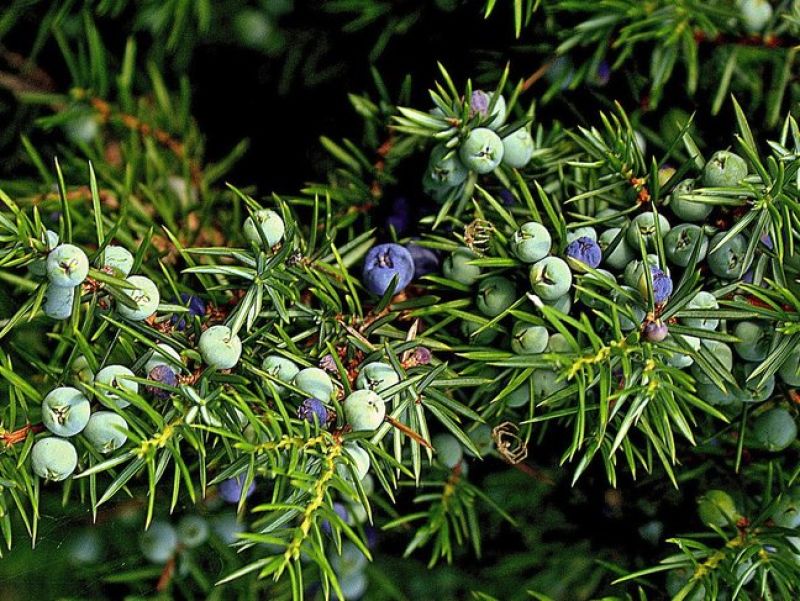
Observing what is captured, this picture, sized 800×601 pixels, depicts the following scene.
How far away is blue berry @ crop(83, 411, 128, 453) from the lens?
453mm

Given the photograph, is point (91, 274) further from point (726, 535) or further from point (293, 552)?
point (726, 535)

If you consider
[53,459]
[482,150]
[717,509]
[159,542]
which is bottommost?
[159,542]

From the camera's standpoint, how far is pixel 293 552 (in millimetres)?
429

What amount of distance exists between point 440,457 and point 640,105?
32 cm

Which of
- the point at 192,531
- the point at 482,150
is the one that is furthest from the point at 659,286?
the point at 192,531

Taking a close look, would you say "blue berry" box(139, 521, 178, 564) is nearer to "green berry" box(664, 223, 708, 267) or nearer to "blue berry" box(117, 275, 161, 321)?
"blue berry" box(117, 275, 161, 321)

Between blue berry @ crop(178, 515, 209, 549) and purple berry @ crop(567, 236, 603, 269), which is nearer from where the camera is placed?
purple berry @ crop(567, 236, 603, 269)

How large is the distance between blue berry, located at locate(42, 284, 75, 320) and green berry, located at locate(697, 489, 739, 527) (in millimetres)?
419

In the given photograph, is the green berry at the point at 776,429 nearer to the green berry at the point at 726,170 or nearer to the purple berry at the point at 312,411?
the green berry at the point at 726,170

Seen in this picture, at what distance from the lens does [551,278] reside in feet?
1.54

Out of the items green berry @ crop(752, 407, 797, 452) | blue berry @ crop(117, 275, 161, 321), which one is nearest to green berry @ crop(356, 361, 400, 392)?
blue berry @ crop(117, 275, 161, 321)

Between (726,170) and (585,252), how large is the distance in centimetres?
10

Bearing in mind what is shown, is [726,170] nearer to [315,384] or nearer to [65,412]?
[315,384]

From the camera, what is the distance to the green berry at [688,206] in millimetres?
491
